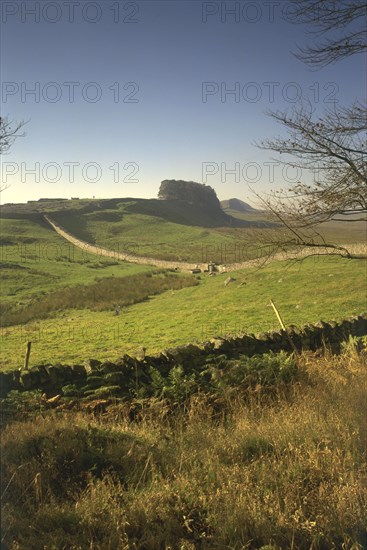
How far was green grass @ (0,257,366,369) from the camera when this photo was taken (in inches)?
656

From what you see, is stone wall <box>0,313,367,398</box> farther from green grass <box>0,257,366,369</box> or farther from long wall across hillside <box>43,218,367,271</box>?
long wall across hillside <box>43,218,367,271</box>

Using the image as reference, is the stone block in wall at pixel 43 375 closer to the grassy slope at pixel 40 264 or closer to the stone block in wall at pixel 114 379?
the stone block in wall at pixel 114 379

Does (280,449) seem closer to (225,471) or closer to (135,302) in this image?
(225,471)

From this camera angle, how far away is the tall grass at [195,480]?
314 cm

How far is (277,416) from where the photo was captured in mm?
5309

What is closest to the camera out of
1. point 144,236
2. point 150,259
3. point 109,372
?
point 109,372

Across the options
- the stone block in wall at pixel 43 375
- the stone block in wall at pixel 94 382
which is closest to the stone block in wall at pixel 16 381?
the stone block in wall at pixel 43 375

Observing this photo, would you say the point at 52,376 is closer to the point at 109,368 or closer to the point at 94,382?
the point at 94,382

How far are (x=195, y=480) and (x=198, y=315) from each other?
18410mm

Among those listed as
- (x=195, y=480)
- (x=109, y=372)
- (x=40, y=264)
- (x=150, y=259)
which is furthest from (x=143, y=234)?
(x=195, y=480)

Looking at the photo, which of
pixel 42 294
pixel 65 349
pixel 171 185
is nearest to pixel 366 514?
pixel 65 349

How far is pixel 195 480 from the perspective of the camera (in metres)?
3.75

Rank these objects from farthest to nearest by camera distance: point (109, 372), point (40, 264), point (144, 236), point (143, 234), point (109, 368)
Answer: point (143, 234), point (144, 236), point (40, 264), point (109, 368), point (109, 372)

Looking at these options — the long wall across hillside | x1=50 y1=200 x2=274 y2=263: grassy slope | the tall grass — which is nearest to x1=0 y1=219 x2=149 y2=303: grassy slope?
the long wall across hillside
